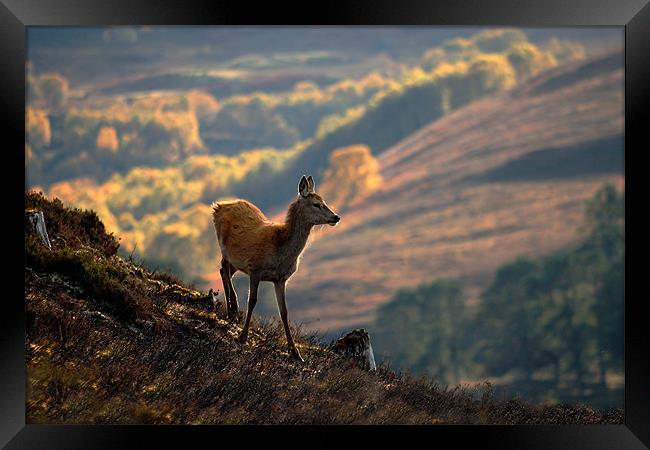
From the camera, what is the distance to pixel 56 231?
1611cm

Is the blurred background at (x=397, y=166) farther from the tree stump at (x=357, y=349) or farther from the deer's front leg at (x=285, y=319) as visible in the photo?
the deer's front leg at (x=285, y=319)

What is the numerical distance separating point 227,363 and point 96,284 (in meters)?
2.29

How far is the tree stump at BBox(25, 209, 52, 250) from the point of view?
14.9 metres

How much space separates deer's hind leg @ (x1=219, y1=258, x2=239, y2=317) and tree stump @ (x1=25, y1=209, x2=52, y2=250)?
2.88m

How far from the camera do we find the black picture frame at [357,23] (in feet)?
38.0

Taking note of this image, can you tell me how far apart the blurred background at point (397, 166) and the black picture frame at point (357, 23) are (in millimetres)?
71189

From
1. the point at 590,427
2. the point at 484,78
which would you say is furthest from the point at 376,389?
the point at 484,78

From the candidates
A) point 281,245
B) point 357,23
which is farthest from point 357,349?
point 357,23

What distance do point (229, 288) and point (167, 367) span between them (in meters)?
3.48

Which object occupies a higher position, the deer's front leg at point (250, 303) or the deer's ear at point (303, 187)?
the deer's ear at point (303, 187)

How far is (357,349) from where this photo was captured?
15.9 meters

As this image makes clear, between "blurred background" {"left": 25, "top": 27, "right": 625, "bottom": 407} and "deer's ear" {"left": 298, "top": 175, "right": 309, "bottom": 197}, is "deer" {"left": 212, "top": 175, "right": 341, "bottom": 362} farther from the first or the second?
"blurred background" {"left": 25, "top": 27, "right": 625, "bottom": 407}

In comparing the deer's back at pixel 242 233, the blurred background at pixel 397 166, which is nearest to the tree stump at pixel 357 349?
the deer's back at pixel 242 233

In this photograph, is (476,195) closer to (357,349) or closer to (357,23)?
(357,349)
